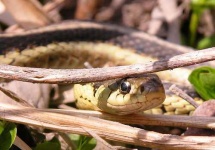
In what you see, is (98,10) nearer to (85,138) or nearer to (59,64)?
(59,64)

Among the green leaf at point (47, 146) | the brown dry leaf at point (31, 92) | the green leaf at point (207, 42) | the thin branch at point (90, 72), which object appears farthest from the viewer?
the green leaf at point (207, 42)

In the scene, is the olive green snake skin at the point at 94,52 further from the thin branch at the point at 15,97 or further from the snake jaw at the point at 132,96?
the thin branch at the point at 15,97

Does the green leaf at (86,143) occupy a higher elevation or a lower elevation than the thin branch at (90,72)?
lower

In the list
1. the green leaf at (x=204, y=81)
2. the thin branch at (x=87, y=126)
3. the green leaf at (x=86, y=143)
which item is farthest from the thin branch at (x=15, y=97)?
the green leaf at (x=204, y=81)

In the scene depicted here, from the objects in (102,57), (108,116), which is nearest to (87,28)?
(102,57)

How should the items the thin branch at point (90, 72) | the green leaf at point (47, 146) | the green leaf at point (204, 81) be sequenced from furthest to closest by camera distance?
the green leaf at point (204, 81), the green leaf at point (47, 146), the thin branch at point (90, 72)

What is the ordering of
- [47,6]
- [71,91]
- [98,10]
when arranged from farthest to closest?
[98,10]
[47,6]
[71,91]
